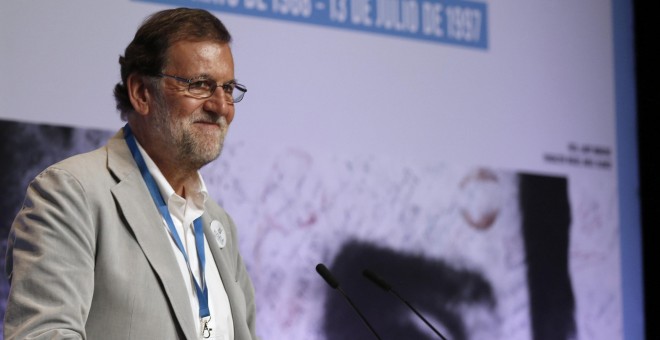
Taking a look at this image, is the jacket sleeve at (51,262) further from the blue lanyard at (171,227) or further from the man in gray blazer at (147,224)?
the blue lanyard at (171,227)

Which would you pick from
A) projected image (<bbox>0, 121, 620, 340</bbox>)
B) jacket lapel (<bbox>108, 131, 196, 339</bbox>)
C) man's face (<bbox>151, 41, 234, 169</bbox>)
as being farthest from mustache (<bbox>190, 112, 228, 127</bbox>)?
projected image (<bbox>0, 121, 620, 340</bbox>)

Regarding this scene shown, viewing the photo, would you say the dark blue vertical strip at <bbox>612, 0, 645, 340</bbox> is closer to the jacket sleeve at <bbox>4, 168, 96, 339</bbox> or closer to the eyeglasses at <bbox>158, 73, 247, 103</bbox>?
the eyeglasses at <bbox>158, 73, 247, 103</bbox>

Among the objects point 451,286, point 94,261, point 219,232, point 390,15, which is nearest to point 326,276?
point 219,232

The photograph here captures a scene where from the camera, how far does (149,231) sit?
2477 millimetres

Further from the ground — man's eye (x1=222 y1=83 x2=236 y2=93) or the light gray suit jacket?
man's eye (x1=222 y1=83 x2=236 y2=93)

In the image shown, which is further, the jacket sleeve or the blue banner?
the blue banner

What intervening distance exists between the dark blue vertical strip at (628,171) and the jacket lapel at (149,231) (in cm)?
323

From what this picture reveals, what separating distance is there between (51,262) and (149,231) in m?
0.30

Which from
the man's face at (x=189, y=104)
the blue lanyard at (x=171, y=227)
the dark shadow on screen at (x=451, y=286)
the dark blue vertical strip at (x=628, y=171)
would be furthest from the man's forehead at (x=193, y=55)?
the dark blue vertical strip at (x=628, y=171)

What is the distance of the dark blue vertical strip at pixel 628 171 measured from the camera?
5.10 meters

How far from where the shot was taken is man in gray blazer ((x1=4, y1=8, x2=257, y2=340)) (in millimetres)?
2250

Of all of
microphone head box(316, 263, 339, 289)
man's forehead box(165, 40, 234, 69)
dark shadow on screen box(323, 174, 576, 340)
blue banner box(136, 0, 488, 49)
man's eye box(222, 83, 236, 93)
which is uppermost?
blue banner box(136, 0, 488, 49)

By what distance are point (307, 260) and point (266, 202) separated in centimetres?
31

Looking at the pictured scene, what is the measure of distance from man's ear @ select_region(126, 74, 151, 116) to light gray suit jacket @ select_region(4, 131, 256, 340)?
0.17 m
